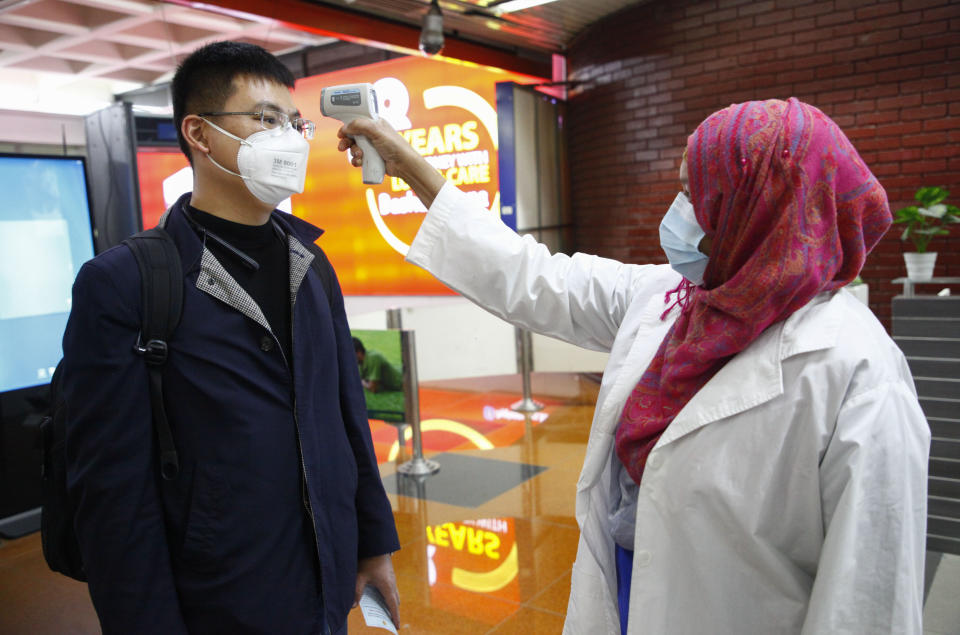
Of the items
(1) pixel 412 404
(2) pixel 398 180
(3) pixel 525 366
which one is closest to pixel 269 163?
(1) pixel 412 404

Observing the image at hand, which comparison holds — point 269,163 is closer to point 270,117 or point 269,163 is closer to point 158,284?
point 270,117

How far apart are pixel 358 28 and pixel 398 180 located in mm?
1979

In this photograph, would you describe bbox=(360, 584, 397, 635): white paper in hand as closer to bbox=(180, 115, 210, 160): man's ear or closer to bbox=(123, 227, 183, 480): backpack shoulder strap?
bbox=(123, 227, 183, 480): backpack shoulder strap

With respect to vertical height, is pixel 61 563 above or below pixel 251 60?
below

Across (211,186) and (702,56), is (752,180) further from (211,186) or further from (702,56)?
(702,56)

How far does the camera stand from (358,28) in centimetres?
632

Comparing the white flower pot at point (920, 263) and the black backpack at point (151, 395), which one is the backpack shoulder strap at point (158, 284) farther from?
the white flower pot at point (920, 263)

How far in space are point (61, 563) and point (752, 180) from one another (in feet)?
4.68

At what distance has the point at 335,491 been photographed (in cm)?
142

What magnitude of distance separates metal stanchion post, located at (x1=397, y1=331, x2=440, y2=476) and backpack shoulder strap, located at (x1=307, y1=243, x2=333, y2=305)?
9.61 ft

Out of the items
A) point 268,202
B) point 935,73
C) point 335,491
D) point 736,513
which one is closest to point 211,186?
point 268,202

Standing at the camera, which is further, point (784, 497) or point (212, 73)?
point (212, 73)

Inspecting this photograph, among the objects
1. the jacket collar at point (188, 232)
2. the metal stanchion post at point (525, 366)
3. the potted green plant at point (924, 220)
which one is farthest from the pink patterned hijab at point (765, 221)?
the metal stanchion post at point (525, 366)

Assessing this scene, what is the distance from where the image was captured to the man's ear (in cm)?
146
